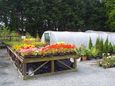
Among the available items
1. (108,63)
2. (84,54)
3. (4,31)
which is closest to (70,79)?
(108,63)

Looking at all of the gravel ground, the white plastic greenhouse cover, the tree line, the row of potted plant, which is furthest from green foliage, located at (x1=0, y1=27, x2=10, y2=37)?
the row of potted plant

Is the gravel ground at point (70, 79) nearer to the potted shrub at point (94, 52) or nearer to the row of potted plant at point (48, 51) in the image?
the row of potted plant at point (48, 51)

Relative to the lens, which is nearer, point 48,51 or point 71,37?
point 48,51

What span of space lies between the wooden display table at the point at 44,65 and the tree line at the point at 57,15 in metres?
13.5

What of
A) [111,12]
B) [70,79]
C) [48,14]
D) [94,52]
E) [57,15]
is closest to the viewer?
[70,79]

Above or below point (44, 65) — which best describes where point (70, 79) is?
below

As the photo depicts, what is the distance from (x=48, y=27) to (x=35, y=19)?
1986 millimetres

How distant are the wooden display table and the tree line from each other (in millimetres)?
13519

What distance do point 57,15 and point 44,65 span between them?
14873mm

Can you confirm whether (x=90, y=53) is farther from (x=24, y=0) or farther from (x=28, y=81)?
(x=24, y=0)

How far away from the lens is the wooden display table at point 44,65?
8367 mm

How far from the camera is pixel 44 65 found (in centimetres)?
910

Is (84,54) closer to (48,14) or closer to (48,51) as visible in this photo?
(48,51)

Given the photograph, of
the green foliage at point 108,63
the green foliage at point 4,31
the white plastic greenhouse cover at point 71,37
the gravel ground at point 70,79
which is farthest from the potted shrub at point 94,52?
the green foliage at point 4,31
